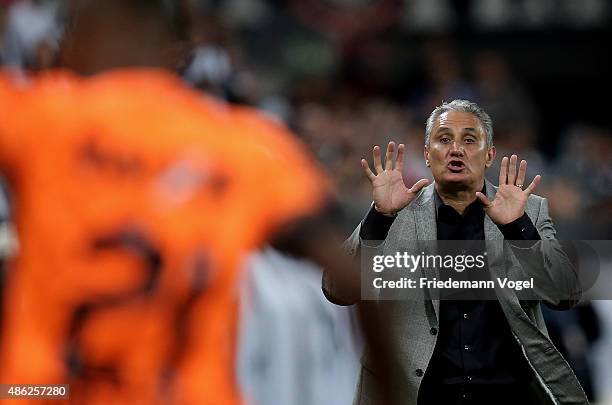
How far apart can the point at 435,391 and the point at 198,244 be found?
4.12 ft

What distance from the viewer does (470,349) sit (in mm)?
2561

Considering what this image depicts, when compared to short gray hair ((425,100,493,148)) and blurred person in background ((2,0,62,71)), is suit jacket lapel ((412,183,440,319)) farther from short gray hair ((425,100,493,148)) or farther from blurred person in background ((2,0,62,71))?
blurred person in background ((2,0,62,71))

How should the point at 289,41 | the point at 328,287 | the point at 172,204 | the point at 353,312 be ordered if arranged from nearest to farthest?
the point at 172,204, the point at 353,312, the point at 328,287, the point at 289,41

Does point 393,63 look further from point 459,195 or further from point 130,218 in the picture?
point 130,218

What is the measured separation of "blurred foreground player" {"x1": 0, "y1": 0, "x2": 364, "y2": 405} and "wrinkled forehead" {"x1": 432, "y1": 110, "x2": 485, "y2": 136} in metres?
1.15

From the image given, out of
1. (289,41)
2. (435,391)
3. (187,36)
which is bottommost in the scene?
(435,391)

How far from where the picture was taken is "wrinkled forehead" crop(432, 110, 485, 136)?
260 centimetres

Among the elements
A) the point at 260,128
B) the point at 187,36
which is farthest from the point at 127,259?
the point at 187,36

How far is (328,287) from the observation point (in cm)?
178

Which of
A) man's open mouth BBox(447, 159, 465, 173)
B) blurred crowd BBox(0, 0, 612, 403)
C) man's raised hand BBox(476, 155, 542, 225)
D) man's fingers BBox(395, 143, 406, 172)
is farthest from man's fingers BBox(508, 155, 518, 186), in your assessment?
blurred crowd BBox(0, 0, 612, 403)

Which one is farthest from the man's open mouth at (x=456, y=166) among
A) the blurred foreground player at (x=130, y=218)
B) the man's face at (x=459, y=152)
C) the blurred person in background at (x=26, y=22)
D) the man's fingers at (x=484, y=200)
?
the blurred person in background at (x=26, y=22)

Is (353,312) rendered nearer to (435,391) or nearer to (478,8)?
(435,391)

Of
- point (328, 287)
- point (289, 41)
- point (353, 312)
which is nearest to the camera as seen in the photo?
point (353, 312)

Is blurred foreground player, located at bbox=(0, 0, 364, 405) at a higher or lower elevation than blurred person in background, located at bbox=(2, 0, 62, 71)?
lower
